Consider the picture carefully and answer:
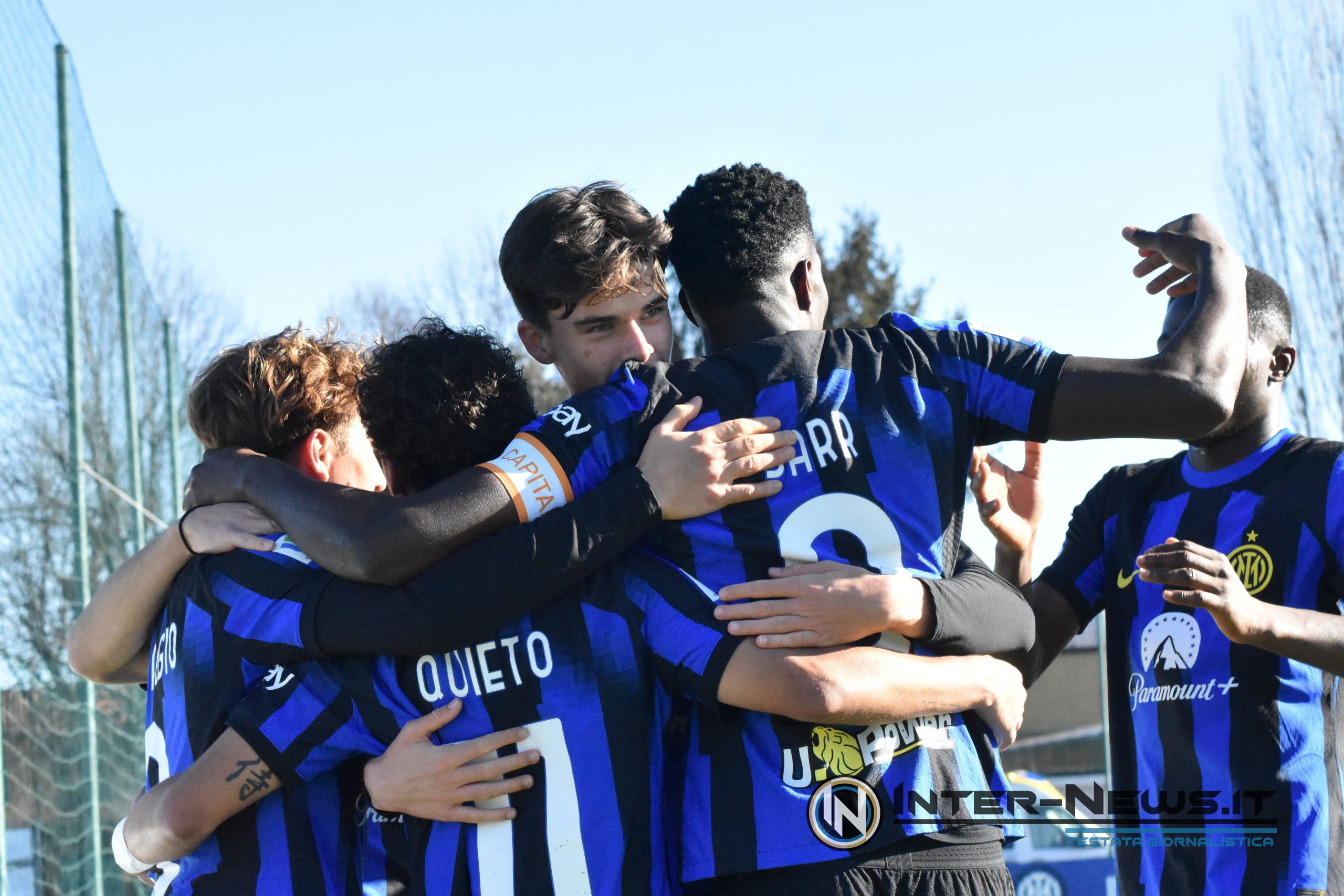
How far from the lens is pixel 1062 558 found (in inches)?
134

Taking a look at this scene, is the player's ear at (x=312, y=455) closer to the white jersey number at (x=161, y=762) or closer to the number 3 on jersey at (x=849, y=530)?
the white jersey number at (x=161, y=762)

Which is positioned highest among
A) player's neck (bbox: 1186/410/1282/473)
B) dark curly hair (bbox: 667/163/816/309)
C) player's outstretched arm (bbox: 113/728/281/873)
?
dark curly hair (bbox: 667/163/816/309)

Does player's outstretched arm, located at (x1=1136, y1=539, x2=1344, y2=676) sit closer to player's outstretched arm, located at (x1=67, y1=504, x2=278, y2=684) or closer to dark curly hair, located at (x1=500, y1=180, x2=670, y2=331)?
dark curly hair, located at (x1=500, y1=180, x2=670, y2=331)

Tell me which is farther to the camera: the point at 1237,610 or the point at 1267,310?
the point at 1267,310

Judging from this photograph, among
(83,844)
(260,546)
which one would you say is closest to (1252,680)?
(260,546)

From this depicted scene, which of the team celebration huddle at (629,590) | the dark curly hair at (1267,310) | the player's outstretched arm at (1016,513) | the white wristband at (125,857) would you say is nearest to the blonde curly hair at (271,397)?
the team celebration huddle at (629,590)

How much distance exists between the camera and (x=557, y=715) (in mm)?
2105

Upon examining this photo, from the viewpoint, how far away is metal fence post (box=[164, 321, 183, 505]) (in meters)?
9.41

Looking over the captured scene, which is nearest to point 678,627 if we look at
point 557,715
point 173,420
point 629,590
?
point 629,590

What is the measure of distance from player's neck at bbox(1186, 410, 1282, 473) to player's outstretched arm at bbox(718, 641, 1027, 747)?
4.76ft

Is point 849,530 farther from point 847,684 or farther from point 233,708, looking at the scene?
point 233,708

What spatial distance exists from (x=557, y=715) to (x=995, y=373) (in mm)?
1009

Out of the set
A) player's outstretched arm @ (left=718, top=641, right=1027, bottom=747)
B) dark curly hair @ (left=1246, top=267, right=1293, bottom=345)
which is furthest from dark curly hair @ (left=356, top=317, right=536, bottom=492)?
dark curly hair @ (left=1246, top=267, right=1293, bottom=345)

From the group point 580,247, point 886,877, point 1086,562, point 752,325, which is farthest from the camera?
point 1086,562
